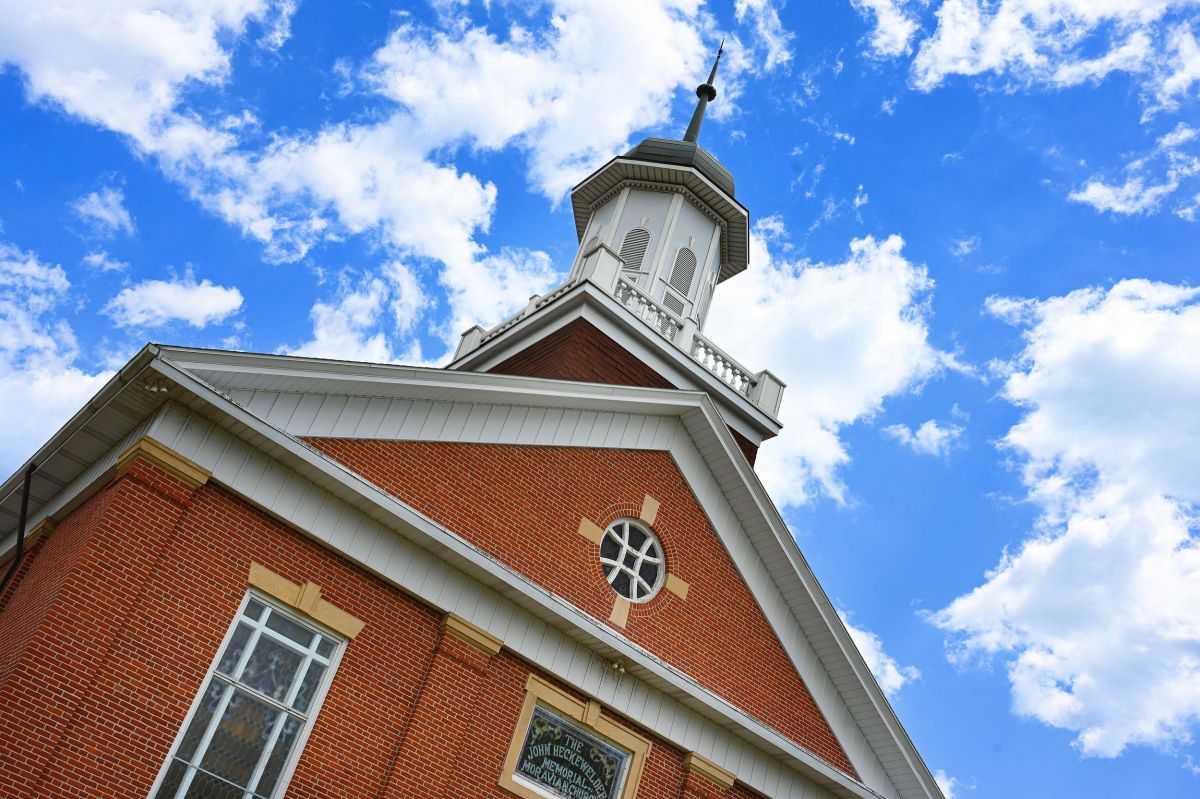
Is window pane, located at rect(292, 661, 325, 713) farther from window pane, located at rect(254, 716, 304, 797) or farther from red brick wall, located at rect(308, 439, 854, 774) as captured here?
red brick wall, located at rect(308, 439, 854, 774)

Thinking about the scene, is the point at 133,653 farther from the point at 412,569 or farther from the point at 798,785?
the point at 798,785

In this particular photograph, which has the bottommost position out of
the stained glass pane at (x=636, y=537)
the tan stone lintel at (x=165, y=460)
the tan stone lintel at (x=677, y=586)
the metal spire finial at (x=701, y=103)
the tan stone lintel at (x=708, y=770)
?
the tan stone lintel at (x=708, y=770)

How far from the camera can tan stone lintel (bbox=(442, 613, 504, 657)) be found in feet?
39.0

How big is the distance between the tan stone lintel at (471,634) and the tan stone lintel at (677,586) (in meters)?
2.95

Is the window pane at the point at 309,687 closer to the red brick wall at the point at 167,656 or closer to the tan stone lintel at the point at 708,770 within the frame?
the red brick wall at the point at 167,656

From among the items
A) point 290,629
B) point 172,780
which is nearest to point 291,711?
point 290,629

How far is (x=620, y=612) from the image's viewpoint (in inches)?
536

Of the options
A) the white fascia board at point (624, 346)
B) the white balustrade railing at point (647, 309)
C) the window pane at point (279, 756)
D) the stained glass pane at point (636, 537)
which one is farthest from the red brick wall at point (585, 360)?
the window pane at point (279, 756)

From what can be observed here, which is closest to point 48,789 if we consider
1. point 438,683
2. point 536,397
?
point 438,683

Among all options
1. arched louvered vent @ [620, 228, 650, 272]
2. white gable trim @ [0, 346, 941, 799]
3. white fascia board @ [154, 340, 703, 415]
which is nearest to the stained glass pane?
white gable trim @ [0, 346, 941, 799]

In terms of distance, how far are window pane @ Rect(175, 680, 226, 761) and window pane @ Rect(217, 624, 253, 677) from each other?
16 cm

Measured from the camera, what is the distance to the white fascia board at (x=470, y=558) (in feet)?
35.3

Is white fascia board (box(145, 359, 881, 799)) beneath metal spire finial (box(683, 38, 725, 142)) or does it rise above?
beneath

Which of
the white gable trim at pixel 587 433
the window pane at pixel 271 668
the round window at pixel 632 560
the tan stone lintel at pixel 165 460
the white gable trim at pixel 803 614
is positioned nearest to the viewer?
the tan stone lintel at pixel 165 460
